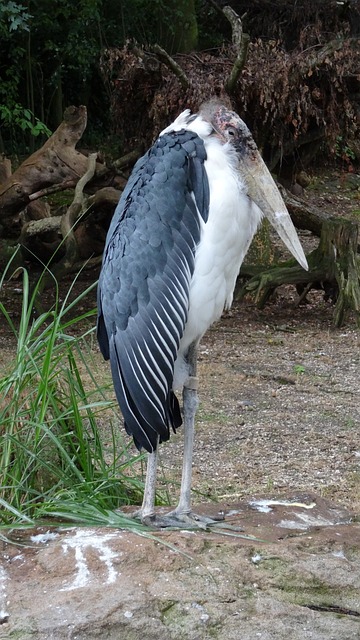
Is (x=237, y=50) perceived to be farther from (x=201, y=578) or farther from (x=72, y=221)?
(x=201, y=578)

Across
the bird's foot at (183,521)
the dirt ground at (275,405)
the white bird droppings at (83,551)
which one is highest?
the white bird droppings at (83,551)

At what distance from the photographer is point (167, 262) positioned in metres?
3.21

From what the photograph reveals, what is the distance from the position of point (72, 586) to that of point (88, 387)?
11.1 ft

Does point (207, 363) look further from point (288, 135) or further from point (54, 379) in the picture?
point (54, 379)

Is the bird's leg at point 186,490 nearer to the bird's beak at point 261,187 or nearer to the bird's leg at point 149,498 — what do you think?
the bird's leg at point 149,498

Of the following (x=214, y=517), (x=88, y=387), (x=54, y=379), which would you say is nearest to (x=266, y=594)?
(x=214, y=517)

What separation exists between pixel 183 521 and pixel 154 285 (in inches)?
31.8

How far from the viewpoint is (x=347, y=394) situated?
247 inches

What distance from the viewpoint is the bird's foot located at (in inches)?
129

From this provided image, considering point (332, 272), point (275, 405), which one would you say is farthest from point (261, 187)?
point (332, 272)

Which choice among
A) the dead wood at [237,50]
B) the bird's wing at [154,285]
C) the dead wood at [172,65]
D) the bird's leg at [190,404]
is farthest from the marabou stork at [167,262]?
the dead wood at [172,65]

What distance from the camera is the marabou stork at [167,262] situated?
322 cm

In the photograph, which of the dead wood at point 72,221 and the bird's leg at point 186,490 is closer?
the bird's leg at point 186,490

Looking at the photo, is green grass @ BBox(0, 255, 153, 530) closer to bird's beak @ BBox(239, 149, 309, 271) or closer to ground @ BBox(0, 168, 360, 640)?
ground @ BBox(0, 168, 360, 640)
